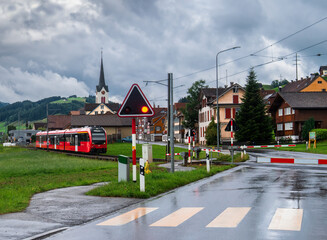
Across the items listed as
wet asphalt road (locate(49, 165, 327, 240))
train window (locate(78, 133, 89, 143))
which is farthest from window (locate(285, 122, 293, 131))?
wet asphalt road (locate(49, 165, 327, 240))

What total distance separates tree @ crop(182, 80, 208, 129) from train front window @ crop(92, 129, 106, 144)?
4620 cm

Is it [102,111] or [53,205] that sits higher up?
[102,111]

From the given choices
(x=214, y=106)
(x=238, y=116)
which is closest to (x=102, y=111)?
(x=214, y=106)

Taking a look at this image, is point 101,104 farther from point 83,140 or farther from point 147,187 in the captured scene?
point 147,187

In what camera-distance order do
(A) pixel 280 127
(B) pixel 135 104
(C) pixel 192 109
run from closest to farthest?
(B) pixel 135 104
(A) pixel 280 127
(C) pixel 192 109

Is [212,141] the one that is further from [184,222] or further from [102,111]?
[102,111]

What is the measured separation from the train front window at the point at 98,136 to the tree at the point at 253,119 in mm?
19188

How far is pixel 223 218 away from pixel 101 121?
10255 centimetres

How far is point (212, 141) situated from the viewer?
236 feet

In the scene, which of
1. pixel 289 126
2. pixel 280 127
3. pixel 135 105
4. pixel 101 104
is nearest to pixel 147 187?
pixel 135 105

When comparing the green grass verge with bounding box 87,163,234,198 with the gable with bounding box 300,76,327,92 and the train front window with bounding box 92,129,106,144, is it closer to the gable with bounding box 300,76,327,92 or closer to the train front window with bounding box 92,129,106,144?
the train front window with bounding box 92,129,106,144

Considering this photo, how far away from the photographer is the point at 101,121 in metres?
111

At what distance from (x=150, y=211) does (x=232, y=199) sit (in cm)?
267

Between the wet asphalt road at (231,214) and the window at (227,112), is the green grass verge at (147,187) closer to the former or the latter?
the wet asphalt road at (231,214)
